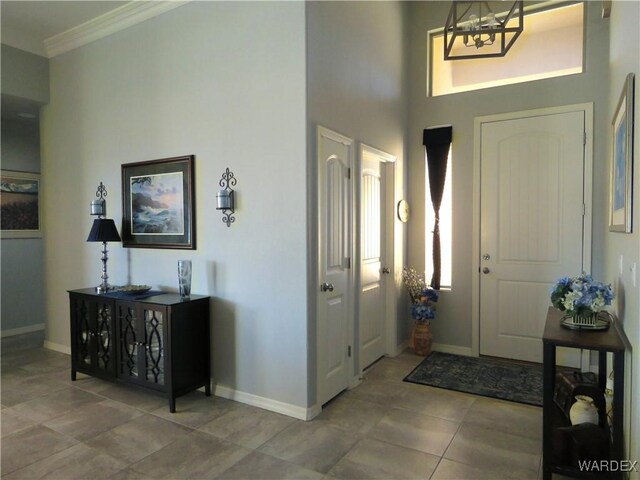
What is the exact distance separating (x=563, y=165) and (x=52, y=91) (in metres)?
5.43

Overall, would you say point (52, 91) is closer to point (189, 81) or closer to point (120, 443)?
point (189, 81)

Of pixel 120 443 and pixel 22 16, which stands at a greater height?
pixel 22 16

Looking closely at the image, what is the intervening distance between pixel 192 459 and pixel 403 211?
311 centimetres

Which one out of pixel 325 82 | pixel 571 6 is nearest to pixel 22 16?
pixel 325 82

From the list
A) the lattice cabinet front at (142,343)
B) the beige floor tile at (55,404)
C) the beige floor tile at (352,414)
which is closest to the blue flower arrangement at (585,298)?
the beige floor tile at (352,414)

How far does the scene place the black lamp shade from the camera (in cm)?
360

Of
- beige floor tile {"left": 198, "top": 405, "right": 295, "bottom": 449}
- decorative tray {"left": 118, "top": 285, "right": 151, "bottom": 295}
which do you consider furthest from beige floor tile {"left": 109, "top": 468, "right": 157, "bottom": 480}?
decorative tray {"left": 118, "top": 285, "right": 151, "bottom": 295}

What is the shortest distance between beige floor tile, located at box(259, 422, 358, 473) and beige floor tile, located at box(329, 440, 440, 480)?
0.06m

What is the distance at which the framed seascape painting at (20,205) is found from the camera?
5.01 metres

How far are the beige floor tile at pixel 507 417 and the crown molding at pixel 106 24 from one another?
402 centimetres

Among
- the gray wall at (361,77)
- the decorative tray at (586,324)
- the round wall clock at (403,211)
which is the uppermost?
the gray wall at (361,77)

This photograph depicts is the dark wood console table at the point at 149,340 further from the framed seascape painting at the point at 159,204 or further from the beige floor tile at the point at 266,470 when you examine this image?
the beige floor tile at the point at 266,470

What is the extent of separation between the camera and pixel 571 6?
12.7 feet

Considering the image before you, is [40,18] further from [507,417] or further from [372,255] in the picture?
[507,417]
